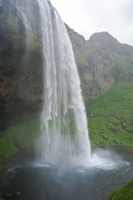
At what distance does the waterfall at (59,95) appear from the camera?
2468 cm

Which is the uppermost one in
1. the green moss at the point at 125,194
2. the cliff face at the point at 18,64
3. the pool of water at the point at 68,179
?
the cliff face at the point at 18,64

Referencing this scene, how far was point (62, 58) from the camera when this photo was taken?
91.9 ft

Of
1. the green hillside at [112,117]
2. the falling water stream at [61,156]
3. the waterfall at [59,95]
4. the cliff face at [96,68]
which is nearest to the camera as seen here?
the falling water stream at [61,156]

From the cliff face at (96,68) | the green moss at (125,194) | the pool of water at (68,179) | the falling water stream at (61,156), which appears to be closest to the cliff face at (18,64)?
the falling water stream at (61,156)

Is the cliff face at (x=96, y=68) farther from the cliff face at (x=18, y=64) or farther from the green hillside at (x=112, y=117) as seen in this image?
the cliff face at (x=18, y=64)

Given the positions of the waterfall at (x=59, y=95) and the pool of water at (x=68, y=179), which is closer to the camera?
the pool of water at (x=68, y=179)

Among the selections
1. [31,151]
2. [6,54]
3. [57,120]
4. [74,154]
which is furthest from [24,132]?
[6,54]

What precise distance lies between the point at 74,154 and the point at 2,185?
13.2 m

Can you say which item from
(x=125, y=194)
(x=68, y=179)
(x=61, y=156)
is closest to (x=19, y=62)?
(x=61, y=156)

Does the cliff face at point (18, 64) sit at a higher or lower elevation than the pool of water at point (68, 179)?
higher

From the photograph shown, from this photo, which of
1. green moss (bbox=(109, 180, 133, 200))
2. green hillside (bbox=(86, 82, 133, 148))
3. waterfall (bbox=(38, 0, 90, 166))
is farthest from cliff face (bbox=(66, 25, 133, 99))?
green moss (bbox=(109, 180, 133, 200))

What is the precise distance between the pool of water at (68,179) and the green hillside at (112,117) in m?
9.51

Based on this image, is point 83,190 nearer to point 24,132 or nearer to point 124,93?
point 24,132

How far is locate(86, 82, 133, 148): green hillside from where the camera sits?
32.1 metres
